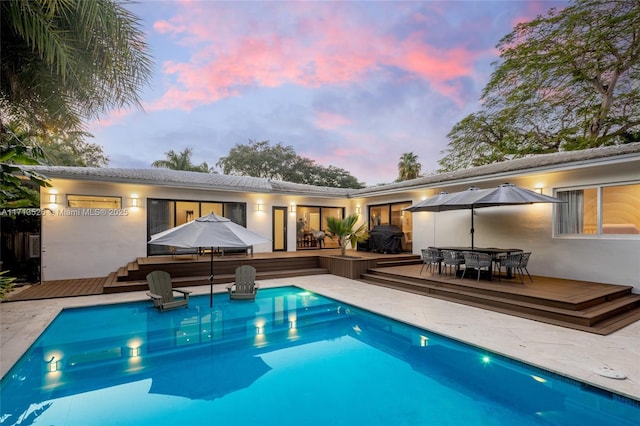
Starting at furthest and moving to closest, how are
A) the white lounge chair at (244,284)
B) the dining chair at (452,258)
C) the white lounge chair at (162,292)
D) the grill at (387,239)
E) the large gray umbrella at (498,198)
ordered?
1. the grill at (387,239)
2. the dining chair at (452,258)
3. the white lounge chair at (244,284)
4. the large gray umbrella at (498,198)
5. the white lounge chair at (162,292)

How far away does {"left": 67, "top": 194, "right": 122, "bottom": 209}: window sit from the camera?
987 centimetres

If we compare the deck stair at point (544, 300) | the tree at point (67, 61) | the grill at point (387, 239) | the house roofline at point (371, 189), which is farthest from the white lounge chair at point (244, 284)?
the grill at point (387, 239)

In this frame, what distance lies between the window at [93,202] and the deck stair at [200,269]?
7.02 ft

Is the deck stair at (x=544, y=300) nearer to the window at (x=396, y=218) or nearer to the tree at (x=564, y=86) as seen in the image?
the window at (x=396, y=218)

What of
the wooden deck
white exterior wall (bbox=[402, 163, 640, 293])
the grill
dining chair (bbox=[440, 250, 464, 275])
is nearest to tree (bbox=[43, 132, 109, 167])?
the wooden deck

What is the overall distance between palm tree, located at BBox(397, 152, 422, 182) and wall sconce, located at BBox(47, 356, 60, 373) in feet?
83.0

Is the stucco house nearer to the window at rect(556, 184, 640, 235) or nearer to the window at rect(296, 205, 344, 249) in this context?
the window at rect(556, 184, 640, 235)

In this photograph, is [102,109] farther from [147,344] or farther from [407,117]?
[407,117]

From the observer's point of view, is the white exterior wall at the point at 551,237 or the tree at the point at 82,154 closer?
the white exterior wall at the point at 551,237

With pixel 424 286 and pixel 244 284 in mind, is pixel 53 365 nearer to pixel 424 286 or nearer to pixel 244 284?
pixel 244 284

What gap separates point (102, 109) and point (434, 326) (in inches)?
291

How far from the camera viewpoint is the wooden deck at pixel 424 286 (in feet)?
19.8

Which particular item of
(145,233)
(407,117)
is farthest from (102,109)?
(407,117)

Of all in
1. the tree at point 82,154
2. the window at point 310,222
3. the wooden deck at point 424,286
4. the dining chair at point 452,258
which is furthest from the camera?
the tree at point 82,154
